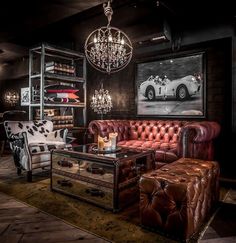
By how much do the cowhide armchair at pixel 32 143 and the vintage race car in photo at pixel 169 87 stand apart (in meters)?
2.00

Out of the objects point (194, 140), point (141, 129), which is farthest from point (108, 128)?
point (194, 140)

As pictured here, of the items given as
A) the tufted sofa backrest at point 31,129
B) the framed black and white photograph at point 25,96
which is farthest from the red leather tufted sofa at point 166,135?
the framed black and white photograph at point 25,96

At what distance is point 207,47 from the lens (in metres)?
4.27

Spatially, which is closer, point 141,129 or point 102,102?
point 141,129

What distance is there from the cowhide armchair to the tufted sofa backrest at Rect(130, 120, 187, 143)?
150 cm

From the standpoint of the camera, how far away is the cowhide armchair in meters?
3.60

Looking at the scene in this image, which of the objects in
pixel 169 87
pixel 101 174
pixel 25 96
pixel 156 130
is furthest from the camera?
pixel 25 96

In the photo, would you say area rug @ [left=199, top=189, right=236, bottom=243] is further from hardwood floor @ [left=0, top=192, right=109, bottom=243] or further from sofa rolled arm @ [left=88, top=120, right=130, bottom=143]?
sofa rolled arm @ [left=88, top=120, right=130, bottom=143]

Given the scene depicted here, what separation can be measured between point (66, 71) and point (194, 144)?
3.43 meters

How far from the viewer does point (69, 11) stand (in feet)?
11.0

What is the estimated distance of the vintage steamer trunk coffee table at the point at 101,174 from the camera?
2459mm

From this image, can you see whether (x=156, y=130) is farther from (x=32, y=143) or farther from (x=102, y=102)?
(x=32, y=143)

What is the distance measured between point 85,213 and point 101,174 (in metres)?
0.43

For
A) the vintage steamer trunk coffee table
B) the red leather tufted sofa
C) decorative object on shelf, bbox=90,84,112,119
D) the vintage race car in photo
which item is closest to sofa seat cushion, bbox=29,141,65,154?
the vintage steamer trunk coffee table
